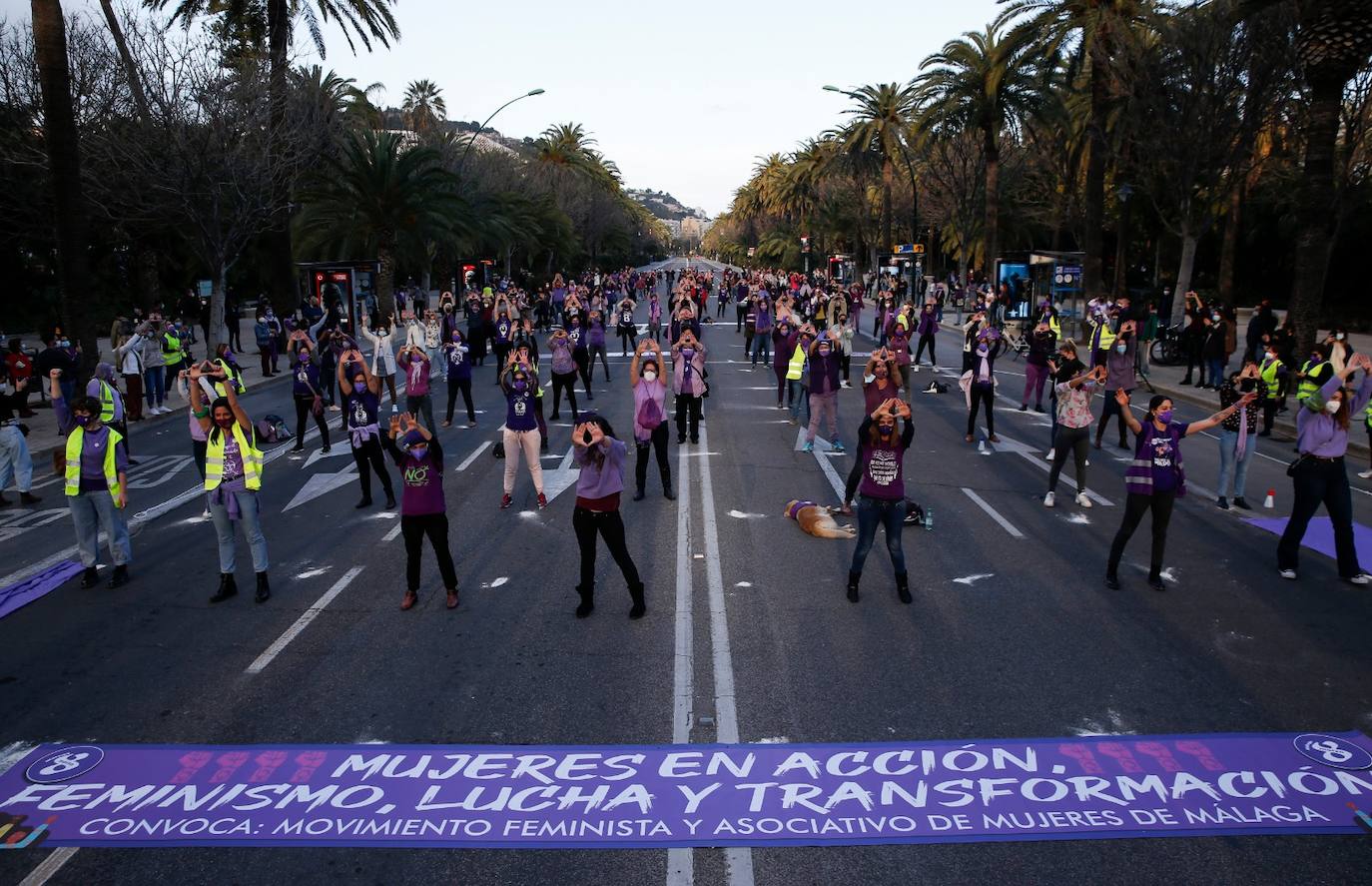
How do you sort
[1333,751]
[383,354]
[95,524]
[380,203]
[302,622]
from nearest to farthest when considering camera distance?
[1333,751] < [302,622] < [95,524] < [383,354] < [380,203]

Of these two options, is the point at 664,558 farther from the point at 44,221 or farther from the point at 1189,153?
the point at 44,221

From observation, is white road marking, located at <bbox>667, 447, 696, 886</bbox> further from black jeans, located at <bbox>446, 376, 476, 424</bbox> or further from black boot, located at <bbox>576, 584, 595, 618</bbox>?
black jeans, located at <bbox>446, 376, 476, 424</bbox>

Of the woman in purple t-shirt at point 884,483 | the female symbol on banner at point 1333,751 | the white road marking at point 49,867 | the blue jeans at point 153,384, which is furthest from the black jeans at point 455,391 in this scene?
the female symbol on banner at point 1333,751

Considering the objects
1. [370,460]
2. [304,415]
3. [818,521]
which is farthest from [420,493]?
[304,415]

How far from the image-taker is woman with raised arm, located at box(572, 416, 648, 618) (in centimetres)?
741

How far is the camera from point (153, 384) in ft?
60.4

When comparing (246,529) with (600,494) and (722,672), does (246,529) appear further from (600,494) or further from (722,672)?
(722,672)

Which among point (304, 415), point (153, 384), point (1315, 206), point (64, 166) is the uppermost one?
point (64, 166)

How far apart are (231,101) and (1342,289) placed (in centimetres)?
→ 4053

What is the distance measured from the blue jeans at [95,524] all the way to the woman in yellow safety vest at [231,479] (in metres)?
1.22

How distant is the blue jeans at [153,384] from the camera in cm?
1820

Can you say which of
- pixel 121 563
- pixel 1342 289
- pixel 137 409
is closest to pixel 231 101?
pixel 137 409

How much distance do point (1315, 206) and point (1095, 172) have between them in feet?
34.3

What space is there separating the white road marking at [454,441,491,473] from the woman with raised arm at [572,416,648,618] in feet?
19.7
